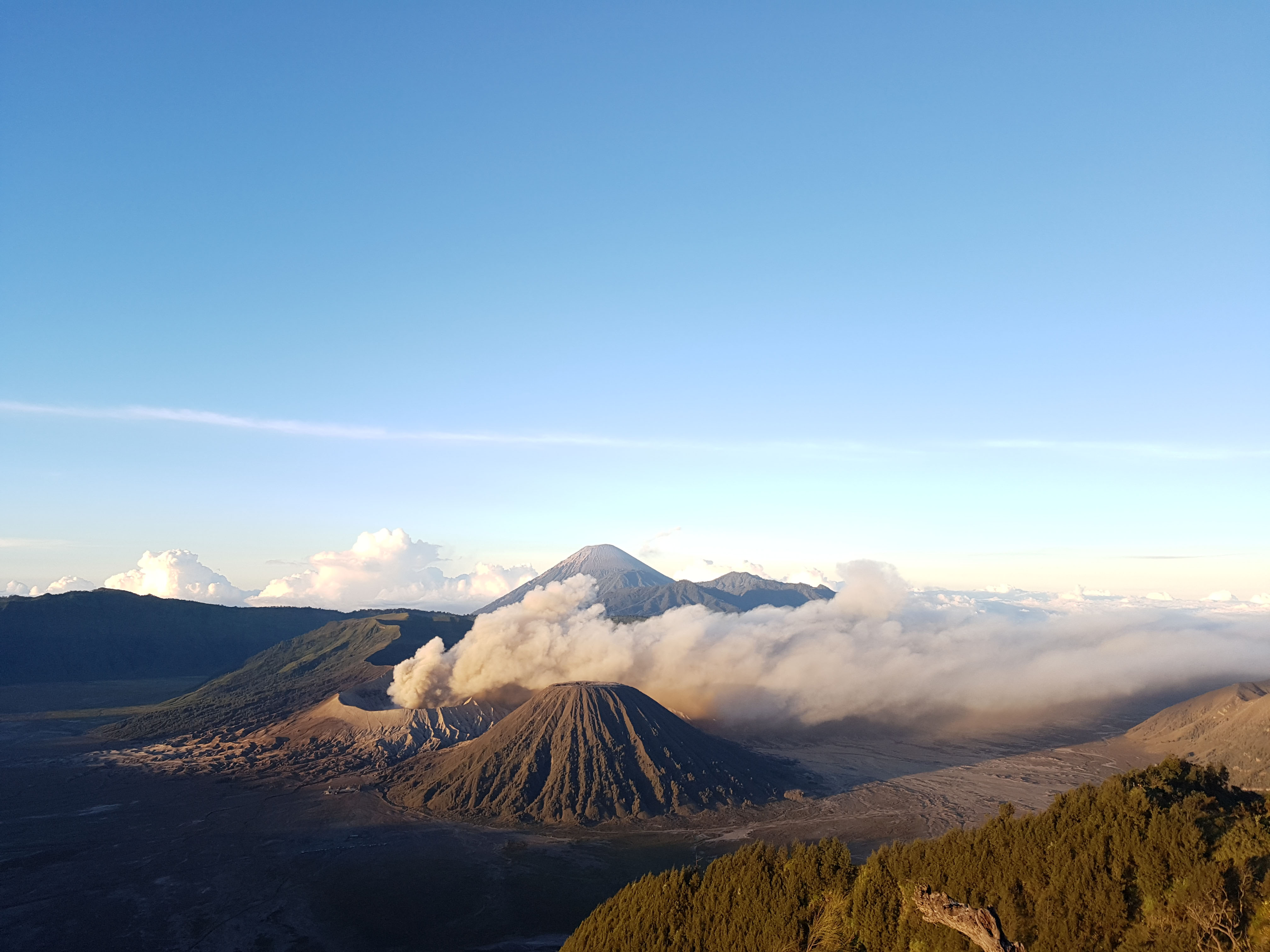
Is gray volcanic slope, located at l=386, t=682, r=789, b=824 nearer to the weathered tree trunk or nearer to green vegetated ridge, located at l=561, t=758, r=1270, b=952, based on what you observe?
green vegetated ridge, located at l=561, t=758, r=1270, b=952

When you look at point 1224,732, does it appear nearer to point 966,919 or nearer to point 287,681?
point 966,919

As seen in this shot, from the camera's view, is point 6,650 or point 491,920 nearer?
point 491,920

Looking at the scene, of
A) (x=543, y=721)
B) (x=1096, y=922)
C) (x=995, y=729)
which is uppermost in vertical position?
(x=1096, y=922)

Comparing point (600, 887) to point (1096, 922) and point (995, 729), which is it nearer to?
point (1096, 922)

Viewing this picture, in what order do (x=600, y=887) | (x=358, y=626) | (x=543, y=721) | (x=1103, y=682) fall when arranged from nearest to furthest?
(x=600, y=887) < (x=543, y=721) < (x=1103, y=682) < (x=358, y=626)

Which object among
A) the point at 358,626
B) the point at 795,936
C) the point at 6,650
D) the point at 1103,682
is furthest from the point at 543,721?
the point at 6,650

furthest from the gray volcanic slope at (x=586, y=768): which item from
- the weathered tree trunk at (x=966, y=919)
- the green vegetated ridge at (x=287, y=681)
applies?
the weathered tree trunk at (x=966, y=919)
